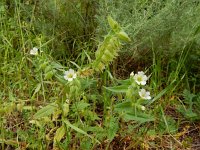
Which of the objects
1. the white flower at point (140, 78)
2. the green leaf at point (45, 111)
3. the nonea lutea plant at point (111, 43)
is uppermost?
the nonea lutea plant at point (111, 43)

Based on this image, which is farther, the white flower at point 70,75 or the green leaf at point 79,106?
the green leaf at point 79,106

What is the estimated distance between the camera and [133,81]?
163 centimetres

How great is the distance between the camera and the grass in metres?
1.75

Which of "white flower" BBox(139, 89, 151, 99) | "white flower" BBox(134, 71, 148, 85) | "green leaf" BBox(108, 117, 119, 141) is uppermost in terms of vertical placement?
"white flower" BBox(134, 71, 148, 85)

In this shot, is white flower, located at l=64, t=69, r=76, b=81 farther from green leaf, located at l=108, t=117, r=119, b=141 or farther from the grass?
green leaf, located at l=108, t=117, r=119, b=141

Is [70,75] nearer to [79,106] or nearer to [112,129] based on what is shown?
[79,106]

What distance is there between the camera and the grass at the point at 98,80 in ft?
5.73

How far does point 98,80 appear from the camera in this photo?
2205 millimetres

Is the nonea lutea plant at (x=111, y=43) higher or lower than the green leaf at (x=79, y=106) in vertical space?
higher

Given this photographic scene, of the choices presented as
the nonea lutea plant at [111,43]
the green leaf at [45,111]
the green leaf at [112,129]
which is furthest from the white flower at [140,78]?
the green leaf at [45,111]

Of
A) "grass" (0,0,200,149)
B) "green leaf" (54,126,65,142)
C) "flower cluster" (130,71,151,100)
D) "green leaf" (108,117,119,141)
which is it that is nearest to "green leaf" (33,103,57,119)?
"grass" (0,0,200,149)

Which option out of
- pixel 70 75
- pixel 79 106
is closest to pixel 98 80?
pixel 79 106

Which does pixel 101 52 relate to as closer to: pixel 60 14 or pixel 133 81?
pixel 133 81

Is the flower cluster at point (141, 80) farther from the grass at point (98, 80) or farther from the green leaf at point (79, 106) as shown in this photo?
the green leaf at point (79, 106)
